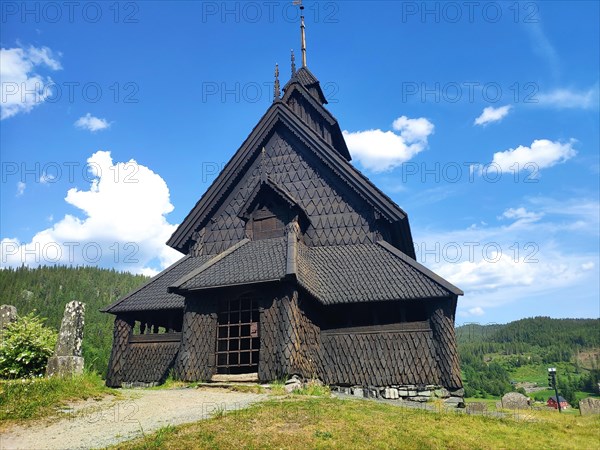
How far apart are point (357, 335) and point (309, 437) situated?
8.04 metres

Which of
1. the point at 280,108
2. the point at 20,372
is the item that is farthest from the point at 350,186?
the point at 20,372

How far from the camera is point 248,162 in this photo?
67.2 feet

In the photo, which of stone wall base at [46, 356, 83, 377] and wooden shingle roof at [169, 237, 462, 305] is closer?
stone wall base at [46, 356, 83, 377]

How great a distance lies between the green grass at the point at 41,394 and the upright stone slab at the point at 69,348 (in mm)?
523

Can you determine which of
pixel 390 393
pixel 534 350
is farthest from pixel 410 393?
pixel 534 350

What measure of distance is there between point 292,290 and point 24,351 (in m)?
7.53

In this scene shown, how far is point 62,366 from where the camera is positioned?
38.2 feet

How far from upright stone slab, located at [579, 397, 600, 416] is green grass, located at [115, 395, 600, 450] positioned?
8.61 feet

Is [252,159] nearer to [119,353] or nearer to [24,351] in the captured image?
[119,353]

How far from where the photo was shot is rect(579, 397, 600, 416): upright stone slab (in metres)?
12.8

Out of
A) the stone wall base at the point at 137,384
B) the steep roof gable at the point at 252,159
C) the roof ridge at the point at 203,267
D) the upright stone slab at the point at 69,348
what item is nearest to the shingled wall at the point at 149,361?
the stone wall base at the point at 137,384

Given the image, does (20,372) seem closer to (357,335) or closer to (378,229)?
(357,335)

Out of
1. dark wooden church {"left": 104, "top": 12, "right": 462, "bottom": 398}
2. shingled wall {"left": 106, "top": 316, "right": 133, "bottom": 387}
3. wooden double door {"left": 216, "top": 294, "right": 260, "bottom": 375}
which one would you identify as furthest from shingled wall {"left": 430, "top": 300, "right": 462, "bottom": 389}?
shingled wall {"left": 106, "top": 316, "right": 133, "bottom": 387}

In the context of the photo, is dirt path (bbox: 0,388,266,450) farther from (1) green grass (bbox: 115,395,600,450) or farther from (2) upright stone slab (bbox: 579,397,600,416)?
(2) upright stone slab (bbox: 579,397,600,416)
